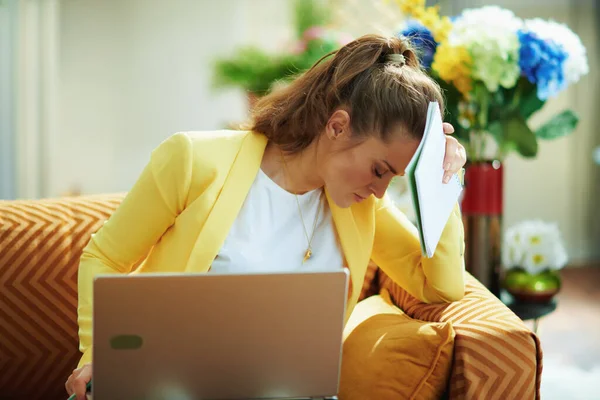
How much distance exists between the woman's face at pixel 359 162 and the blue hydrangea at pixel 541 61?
66 cm

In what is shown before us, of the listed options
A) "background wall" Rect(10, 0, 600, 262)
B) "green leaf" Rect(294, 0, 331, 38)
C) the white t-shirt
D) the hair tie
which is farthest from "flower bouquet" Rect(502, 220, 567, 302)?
"background wall" Rect(10, 0, 600, 262)

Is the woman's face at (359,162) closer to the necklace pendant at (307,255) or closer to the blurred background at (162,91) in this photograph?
the necklace pendant at (307,255)

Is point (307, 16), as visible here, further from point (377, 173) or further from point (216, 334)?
point (216, 334)

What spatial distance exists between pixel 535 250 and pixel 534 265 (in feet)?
0.13

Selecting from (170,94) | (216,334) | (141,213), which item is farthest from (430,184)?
(170,94)

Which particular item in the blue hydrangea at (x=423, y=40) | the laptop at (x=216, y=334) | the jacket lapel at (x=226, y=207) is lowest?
the laptop at (x=216, y=334)

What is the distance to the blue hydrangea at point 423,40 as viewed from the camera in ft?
6.20

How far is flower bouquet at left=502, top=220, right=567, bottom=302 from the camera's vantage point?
1.89 metres

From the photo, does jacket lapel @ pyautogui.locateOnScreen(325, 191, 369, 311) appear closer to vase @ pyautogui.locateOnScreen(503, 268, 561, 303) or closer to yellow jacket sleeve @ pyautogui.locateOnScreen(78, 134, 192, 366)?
yellow jacket sleeve @ pyautogui.locateOnScreen(78, 134, 192, 366)

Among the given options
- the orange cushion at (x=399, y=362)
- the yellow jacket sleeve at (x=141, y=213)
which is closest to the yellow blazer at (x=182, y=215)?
the yellow jacket sleeve at (x=141, y=213)

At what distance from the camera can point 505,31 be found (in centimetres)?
179

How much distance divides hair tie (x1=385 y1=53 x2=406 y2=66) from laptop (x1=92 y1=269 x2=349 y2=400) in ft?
1.61

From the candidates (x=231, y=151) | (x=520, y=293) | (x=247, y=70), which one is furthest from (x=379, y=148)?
(x=247, y=70)

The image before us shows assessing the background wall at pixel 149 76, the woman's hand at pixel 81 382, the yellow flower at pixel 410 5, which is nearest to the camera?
the woman's hand at pixel 81 382
